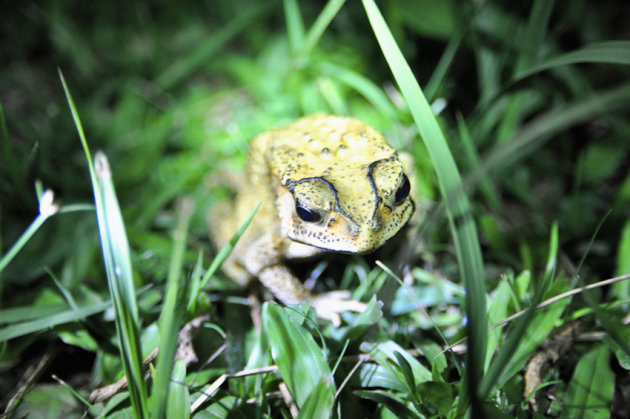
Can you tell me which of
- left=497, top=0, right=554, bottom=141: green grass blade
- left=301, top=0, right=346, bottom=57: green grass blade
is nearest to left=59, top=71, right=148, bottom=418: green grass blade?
left=301, top=0, right=346, bottom=57: green grass blade

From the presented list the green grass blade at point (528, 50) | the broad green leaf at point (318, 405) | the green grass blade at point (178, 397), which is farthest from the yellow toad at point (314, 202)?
the green grass blade at point (528, 50)

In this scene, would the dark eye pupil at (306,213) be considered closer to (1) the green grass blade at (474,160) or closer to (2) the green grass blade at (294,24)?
(1) the green grass blade at (474,160)

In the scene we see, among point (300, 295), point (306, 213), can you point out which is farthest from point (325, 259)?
point (306, 213)

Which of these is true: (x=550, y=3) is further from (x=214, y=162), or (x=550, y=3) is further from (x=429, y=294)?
(x=214, y=162)

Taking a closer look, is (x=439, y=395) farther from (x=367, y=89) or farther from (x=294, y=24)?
(x=294, y=24)

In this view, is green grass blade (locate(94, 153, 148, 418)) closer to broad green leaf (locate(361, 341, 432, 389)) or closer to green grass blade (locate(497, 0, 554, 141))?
broad green leaf (locate(361, 341, 432, 389))

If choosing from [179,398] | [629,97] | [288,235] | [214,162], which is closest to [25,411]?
[179,398]

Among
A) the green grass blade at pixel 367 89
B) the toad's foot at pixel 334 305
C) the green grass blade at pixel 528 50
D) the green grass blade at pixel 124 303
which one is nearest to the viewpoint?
the green grass blade at pixel 124 303
